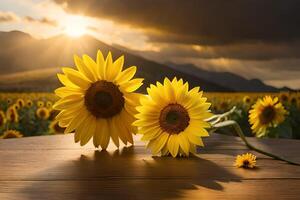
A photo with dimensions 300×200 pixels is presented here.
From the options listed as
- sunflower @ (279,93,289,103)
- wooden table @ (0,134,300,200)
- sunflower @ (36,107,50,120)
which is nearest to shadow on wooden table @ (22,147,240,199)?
wooden table @ (0,134,300,200)

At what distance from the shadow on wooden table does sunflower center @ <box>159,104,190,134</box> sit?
0.06 metres

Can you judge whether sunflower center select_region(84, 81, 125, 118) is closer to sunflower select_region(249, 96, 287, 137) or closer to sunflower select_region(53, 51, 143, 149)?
sunflower select_region(53, 51, 143, 149)

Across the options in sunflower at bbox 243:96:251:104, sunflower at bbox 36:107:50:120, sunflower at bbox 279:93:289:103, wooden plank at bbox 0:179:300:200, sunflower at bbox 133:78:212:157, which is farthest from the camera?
sunflower at bbox 243:96:251:104

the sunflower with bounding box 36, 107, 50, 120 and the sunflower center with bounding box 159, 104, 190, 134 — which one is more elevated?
the sunflower with bounding box 36, 107, 50, 120

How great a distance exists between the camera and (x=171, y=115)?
102cm

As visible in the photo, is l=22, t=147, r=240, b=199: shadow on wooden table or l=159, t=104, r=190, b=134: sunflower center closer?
l=22, t=147, r=240, b=199: shadow on wooden table

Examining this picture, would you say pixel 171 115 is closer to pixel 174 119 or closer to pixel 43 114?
pixel 174 119

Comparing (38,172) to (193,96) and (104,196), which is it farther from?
(193,96)

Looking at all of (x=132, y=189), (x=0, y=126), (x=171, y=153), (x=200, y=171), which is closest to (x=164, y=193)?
(x=132, y=189)

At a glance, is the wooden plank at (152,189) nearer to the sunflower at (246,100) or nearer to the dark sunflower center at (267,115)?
the dark sunflower center at (267,115)

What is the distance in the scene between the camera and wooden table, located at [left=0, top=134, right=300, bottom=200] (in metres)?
0.66

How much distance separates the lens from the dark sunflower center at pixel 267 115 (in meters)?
2.06

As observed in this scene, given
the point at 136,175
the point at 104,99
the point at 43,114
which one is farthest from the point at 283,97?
the point at 136,175

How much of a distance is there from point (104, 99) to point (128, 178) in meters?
0.34
